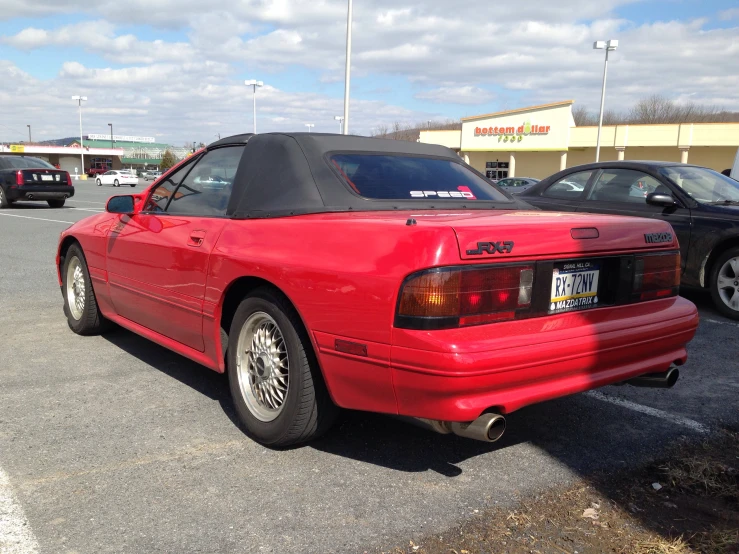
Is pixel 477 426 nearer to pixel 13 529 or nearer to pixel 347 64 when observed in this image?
pixel 13 529

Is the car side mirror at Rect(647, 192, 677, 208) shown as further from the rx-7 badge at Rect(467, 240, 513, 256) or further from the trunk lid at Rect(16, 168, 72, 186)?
the trunk lid at Rect(16, 168, 72, 186)

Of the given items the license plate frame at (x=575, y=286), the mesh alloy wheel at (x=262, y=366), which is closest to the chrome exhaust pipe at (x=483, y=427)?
the license plate frame at (x=575, y=286)

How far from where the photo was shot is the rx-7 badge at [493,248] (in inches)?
105

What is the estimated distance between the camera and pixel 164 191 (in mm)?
4395

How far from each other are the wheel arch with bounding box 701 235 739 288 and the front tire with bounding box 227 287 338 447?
4862mm

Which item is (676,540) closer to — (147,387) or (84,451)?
(84,451)

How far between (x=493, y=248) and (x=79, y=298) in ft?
12.5

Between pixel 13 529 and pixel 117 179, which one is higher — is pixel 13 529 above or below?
above

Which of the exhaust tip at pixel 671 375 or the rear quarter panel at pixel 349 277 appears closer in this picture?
the rear quarter panel at pixel 349 277

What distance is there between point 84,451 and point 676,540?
2.57 metres

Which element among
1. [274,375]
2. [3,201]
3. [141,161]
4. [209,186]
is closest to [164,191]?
[209,186]

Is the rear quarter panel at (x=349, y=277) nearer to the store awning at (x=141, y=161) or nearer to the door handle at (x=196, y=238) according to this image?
the door handle at (x=196, y=238)

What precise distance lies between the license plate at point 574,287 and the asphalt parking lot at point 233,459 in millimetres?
777

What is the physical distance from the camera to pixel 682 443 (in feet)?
11.5
